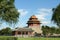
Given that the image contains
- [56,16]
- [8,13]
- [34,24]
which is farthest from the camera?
[34,24]

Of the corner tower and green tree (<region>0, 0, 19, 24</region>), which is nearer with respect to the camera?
green tree (<region>0, 0, 19, 24</region>)

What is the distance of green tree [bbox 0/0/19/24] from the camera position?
4112 centimetres

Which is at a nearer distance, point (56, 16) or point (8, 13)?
point (8, 13)

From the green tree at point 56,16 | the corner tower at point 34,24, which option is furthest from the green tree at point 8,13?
the corner tower at point 34,24

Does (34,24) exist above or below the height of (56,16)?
below

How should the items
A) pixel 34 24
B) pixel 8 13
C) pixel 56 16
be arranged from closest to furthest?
pixel 8 13 → pixel 56 16 → pixel 34 24

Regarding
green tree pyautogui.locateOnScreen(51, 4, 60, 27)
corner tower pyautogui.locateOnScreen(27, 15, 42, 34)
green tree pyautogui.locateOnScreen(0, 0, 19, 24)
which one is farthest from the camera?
corner tower pyautogui.locateOnScreen(27, 15, 42, 34)

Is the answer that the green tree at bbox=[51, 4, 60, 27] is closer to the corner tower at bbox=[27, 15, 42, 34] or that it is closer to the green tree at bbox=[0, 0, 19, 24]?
the corner tower at bbox=[27, 15, 42, 34]

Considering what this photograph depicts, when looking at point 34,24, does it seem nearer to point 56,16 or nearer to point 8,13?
point 56,16

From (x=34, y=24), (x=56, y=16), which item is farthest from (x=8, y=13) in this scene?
(x=34, y=24)

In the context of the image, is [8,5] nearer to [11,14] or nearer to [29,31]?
[11,14]

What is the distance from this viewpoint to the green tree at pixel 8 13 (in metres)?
41.1

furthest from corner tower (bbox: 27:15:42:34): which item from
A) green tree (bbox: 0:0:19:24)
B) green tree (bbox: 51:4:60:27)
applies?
green tree (bbox: 0:0:19:24)

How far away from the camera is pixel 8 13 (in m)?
41.5
